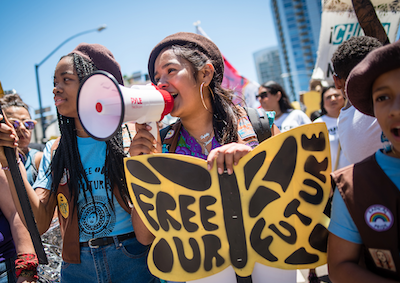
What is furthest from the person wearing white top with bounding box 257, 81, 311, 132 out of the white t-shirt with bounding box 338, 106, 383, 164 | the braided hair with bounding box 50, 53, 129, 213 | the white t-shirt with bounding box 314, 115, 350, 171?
the braided hair with bounding box 50, 53, 129, 213

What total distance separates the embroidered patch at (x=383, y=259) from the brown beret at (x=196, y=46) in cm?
116

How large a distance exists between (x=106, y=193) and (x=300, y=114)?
3.62 meters

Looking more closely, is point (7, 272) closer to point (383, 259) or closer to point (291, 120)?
point (383, 259)

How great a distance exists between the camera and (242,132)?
4.76 ft

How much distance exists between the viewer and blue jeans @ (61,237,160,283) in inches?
59.0

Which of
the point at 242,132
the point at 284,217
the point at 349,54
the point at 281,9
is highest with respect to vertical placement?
the point at 281,9

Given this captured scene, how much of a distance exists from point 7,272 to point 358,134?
8.14 ft

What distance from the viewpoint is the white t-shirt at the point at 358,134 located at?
6.26 feet

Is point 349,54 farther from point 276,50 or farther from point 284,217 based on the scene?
point 276,50

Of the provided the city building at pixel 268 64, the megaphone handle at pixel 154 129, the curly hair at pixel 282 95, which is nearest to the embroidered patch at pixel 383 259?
the megaphone handle at pixel 154 129

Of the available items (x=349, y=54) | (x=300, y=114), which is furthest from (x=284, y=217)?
(x=300, y=114)

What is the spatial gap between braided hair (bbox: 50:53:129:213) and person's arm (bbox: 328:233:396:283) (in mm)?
A: 1040

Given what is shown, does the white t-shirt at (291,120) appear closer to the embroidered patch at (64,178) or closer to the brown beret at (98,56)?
the brown beret at (98,56)

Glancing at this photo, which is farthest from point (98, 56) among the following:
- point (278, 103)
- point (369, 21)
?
point (278, 103)
